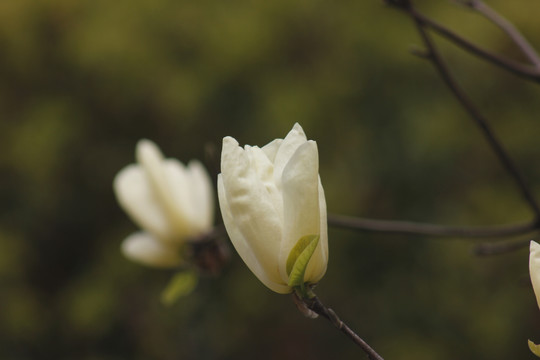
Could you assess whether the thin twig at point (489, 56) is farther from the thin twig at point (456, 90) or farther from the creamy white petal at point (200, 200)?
the creamy white petal at point (200, 200)

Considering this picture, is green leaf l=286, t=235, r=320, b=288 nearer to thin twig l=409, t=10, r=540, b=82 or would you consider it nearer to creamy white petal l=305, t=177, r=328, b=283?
creamy white petal l=305, t=177, r=328, b=283

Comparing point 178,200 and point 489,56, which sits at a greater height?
point 489,56

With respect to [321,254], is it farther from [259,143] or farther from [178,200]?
[259,143]

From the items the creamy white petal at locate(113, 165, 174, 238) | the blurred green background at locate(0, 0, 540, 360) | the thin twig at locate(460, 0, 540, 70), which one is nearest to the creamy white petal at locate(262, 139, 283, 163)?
the thin twig at locate(460, 0, 540, 70)

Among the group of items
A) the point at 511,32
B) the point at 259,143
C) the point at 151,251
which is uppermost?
the point at 511,32

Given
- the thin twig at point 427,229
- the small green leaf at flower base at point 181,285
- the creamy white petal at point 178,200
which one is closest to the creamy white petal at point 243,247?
the thin twig at point 427,229

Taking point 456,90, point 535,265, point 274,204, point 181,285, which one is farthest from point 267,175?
point 181,285

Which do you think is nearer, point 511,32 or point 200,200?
point 511,32
